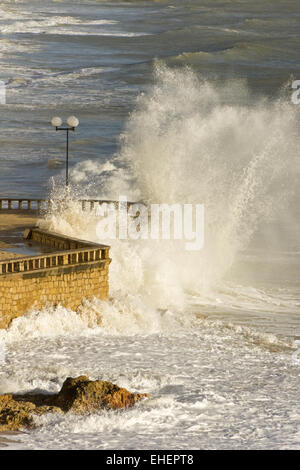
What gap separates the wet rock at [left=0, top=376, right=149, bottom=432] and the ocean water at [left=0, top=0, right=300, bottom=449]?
27 centimetres

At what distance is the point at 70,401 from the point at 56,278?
4.97 meters

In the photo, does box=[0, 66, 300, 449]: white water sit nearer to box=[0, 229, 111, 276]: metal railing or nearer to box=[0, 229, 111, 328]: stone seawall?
box=[0, 229, 111, 328]: stone seawall

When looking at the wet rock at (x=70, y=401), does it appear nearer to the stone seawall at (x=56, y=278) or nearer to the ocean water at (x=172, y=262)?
the ocean water at (x=172, y=262)

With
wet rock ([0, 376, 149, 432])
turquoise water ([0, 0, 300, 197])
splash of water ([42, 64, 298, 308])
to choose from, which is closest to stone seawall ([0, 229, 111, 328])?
splash of water ([42, 64, 298, 308])

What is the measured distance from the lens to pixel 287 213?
133 ft

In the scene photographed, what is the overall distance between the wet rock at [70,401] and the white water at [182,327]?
278 millimetres

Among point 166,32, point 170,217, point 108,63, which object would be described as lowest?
point 170,217

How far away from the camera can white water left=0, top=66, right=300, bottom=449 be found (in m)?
19.9

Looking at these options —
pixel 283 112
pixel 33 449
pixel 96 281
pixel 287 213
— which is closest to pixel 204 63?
pixel 283 112

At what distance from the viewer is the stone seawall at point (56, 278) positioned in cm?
2386

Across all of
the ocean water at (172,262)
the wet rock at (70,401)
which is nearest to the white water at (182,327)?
the ocean water at (172,262)
